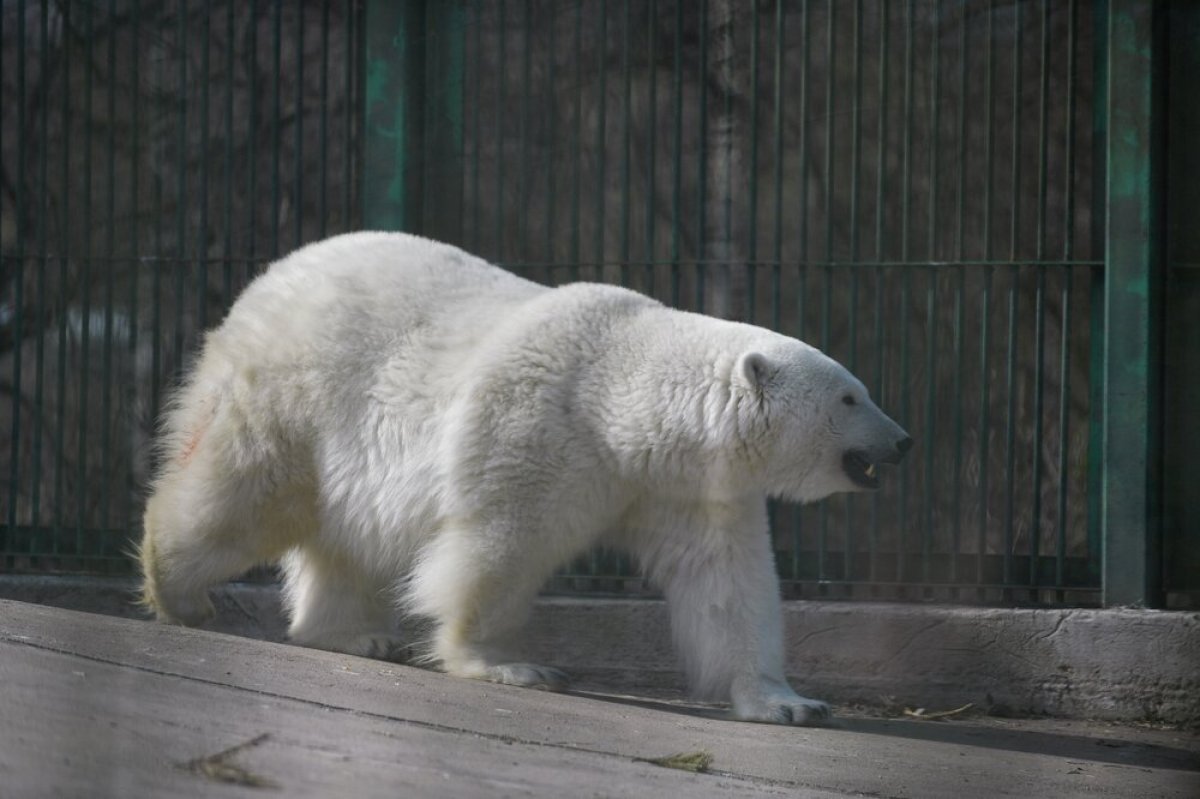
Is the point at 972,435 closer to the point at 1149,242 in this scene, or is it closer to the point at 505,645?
the point at 1149,242

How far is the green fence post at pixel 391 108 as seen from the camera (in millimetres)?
4930

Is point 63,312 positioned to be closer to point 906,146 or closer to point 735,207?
point 735,207

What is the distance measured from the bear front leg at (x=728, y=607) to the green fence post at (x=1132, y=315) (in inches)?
50.4

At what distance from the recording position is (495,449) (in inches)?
148

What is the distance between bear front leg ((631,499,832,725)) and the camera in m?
3.77

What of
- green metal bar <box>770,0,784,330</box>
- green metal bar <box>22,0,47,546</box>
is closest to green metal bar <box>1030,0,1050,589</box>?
green metal bar <box>770,0,784,330</box>

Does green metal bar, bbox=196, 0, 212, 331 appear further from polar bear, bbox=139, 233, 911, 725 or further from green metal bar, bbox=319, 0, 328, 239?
polar bear, bbox=139, 233, 911, 725

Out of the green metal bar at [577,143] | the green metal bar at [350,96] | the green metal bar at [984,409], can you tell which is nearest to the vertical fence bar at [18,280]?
the green metal bar at [350,96]

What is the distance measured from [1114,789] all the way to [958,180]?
7.02ft

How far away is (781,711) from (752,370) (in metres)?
0.85

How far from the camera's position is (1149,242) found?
14.8ft

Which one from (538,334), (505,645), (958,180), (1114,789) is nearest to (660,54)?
(958,180)

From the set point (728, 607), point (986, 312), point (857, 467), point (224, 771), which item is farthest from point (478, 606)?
point (986, 312)

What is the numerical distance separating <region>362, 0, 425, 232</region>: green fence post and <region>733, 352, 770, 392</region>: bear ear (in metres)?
1.58
